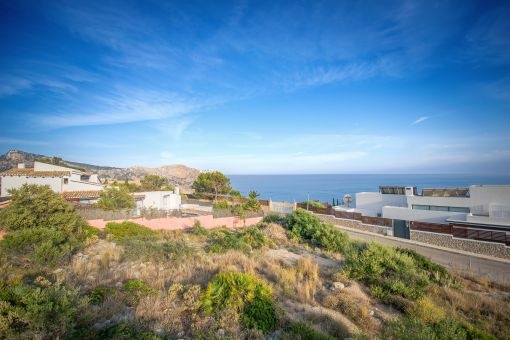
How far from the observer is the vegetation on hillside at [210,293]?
17.2 feet

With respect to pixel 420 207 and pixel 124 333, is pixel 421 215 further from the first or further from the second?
pixel 124 333

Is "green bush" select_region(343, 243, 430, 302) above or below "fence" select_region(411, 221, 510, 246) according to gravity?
above

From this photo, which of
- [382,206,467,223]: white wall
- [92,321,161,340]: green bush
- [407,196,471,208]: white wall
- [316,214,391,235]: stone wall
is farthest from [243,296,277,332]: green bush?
[407,196,471,208]: white wall

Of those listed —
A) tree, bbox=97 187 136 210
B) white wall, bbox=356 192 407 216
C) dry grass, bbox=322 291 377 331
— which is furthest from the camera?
white wall, bbox=356 192 407 216

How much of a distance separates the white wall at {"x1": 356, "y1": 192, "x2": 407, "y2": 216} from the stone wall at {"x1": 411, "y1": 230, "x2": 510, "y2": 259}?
25.4ft

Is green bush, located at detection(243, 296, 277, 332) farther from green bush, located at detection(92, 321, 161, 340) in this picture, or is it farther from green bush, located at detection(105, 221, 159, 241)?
green bush, located at detection(105, 221, 159, 241)

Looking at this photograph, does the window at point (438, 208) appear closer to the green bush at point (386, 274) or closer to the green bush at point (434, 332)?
the green bush at point (386, 274)

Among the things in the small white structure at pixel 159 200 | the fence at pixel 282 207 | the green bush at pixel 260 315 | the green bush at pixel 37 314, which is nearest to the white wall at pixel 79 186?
the small white structure at pixel 159 200

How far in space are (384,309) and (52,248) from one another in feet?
39.7

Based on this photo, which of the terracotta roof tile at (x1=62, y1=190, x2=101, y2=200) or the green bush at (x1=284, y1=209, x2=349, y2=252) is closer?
the green bush at (x1=284, y1=209, x2=349, y2=252)

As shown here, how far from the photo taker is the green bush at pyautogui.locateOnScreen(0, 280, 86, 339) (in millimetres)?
4625

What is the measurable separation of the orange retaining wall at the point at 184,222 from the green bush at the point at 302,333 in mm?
16916

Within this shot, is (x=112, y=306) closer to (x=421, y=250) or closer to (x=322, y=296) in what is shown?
(x=322, y=296)

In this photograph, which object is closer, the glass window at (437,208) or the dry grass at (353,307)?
the dry grass at (353,307)
